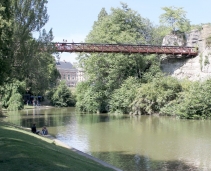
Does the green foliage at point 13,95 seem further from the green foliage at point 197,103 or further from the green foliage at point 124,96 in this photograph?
the green foliage at point 197,103

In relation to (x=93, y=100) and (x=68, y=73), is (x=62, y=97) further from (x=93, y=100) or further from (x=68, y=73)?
(x=68, y=73)

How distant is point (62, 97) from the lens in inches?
2805

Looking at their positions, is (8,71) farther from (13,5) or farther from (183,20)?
(183,20)

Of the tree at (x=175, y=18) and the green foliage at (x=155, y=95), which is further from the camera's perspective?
the tree at (x=175, y=18)

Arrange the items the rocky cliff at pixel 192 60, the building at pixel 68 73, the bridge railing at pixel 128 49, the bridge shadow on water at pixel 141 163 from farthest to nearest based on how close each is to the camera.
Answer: the building at pixel 68 73
the bridge railing at pixel 128 49
the rocky cliff at pixel 192 60
the bridge shadow on water at pixel 141 163

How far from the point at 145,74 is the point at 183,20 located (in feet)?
42.6

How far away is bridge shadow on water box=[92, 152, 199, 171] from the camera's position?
14117mm

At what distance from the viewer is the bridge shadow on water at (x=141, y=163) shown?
14.1 meters

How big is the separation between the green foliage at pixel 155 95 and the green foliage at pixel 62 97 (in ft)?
101

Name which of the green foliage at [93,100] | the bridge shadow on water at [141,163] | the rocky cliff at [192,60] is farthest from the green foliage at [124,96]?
the bridge shadow on water at [141,163]

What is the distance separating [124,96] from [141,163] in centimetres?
2941

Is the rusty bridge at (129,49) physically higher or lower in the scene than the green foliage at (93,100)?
higher

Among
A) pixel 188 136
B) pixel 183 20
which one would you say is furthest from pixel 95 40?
pixel 188 136

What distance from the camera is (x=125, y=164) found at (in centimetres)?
1500
